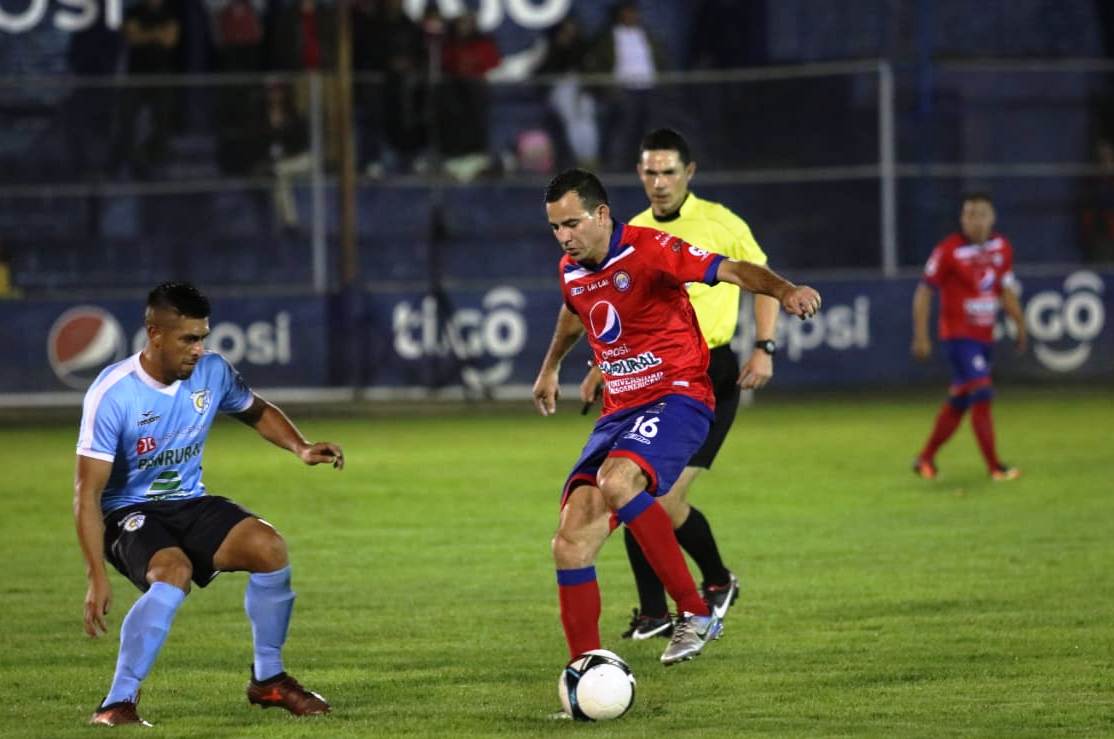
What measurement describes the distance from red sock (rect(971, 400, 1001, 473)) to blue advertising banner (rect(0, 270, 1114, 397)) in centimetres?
629

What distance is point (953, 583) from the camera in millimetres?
9023

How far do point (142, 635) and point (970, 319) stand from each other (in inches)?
326

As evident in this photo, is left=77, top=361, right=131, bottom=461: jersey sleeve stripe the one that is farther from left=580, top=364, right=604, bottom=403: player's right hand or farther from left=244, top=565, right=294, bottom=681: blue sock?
left=580, top=364, right=604, bottom=403: player's right hand

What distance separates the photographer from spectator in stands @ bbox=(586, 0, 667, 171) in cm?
2095

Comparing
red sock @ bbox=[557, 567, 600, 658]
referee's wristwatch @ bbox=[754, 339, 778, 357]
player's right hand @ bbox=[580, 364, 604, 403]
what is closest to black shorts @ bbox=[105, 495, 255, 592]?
red sock @ bbox=[557, 567, 600, 658]

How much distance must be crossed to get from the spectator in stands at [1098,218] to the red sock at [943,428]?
9.03 meters

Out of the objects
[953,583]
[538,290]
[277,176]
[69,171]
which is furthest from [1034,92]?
[953,583]

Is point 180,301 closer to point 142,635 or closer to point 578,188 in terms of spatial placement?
point 142,635

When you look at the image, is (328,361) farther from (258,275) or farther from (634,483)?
(634,483)

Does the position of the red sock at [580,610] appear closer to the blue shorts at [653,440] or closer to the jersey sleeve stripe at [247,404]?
the blue shorts at [653,440]

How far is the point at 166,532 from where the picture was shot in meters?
6.53

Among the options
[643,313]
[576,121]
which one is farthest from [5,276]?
[643,313]

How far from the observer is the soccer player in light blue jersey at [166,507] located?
6.29m

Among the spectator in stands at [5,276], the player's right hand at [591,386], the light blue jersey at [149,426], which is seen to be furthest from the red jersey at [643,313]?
the spectator in stands at [5,276]
